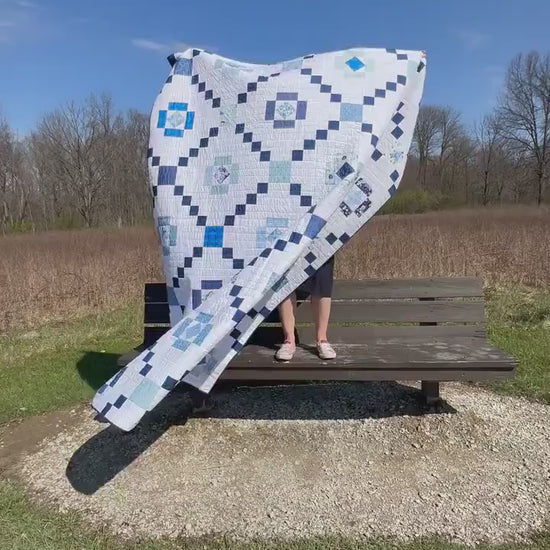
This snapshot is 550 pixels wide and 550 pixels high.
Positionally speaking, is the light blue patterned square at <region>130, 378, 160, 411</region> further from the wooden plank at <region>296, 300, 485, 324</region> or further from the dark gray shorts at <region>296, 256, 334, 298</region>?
the wooden plank at <region>296, 300, 485, 324</region>

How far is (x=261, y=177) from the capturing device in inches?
136

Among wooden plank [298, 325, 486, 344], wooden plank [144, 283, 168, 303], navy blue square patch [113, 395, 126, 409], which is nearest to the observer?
navy blue square patch [113, 395, 126, 409]

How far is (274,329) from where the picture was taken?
4168 mm

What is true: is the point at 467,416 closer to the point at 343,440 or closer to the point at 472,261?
the point at 343,440

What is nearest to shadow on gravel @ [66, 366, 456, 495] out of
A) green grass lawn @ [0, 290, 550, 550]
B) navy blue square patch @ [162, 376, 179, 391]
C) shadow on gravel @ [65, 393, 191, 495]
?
shadow on gravel @ [65, 393, 191, 495]

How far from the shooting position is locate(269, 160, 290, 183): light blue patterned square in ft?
11.2

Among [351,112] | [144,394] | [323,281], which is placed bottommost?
[144,394]

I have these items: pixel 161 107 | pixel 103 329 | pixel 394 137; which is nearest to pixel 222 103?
pixel 161 107

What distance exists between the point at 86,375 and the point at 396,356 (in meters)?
3.04

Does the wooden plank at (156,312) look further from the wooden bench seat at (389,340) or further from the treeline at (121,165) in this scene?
the treeline at (121,165)

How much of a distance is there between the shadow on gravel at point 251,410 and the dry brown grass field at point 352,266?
509 cm

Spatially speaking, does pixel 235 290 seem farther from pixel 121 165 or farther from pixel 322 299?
pixel 121 165

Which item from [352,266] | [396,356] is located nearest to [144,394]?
[396,356]

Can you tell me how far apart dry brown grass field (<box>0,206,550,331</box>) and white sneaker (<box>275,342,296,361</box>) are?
237 inches
